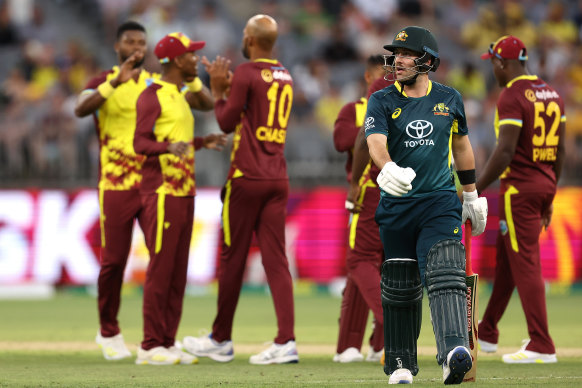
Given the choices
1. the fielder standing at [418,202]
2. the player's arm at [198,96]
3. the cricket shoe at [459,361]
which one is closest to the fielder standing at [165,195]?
the player's arm at [198,96]

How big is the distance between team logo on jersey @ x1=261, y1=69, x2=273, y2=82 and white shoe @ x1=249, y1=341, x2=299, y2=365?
2189 mm

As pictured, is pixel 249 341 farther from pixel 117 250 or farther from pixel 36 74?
pixel 36 74

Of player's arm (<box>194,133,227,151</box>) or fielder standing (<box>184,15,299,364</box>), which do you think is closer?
fielder standing (<box>184,15,299,364</box>)

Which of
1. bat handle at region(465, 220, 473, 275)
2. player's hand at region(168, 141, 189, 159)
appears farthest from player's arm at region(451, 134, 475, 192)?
player's hand at region(168, 141, 189, 159)

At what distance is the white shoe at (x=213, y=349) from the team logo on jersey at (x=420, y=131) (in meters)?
3.08

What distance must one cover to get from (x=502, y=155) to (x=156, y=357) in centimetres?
326

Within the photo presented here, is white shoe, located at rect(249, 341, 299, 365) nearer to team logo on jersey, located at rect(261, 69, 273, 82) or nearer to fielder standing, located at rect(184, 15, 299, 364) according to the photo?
fielder standing, located at rect(184, 15, 299, 364)

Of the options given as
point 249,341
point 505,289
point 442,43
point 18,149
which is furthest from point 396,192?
point 442,43

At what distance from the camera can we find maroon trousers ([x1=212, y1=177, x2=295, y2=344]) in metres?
8.87

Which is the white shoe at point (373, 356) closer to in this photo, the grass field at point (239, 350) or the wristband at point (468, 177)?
the grass field at point (239, 350)

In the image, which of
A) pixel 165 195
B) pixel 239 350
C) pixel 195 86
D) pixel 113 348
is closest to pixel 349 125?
pixel 195 86

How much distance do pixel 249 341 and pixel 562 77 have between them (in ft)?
37.9

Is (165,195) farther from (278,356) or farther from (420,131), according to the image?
(420,131)

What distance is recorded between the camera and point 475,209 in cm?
697
